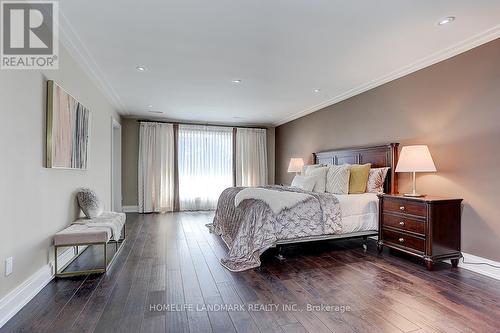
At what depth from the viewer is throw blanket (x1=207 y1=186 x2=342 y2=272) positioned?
3.10 metres

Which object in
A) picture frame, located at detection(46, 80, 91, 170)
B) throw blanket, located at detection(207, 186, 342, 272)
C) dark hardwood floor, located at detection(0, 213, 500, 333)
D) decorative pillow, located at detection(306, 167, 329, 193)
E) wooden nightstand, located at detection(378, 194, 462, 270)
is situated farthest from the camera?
decorative pillow, located at detection(306, 167, 329, 193)

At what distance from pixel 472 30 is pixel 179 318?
3603 mm

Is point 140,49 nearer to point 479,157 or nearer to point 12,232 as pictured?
point 12,232

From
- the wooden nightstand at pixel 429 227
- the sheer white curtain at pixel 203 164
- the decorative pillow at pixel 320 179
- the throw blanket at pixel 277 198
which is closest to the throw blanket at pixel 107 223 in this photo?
the throw blanket at pixel 277 198

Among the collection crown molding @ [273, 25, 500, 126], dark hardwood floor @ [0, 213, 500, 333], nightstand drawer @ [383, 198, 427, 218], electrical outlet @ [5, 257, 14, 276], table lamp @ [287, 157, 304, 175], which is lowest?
dark hardwood floor @ [0, 213, 500, 333]

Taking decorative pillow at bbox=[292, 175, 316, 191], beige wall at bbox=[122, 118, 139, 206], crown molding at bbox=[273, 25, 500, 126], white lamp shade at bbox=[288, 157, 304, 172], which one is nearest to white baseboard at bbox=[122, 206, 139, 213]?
beige wall at bbox=[122, 118, 139, 206]

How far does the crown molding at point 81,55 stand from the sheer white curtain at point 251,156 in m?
3.55

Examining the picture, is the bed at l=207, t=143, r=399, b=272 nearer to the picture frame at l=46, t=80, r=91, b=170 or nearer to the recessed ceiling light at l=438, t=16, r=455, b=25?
the recessed ceiling light at l=438, t=16, r=455, b=25

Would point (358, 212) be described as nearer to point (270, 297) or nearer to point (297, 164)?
point (270, 297)

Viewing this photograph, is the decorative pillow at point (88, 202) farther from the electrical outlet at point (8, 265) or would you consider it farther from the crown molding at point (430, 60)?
the crown molding at point (430, 60)

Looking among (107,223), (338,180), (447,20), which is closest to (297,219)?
(338,180)

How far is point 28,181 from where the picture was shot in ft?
7.28

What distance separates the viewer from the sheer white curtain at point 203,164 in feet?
23.2

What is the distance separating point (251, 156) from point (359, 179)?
4.01m
